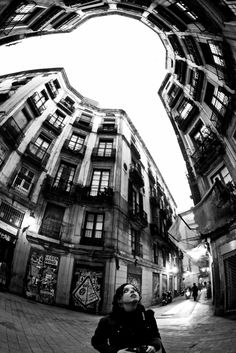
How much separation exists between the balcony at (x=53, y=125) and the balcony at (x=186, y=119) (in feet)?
38.2

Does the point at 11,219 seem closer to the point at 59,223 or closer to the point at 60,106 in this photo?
the point at 59,223

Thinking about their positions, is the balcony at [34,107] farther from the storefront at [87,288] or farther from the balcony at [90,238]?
the storefront at [87,288]

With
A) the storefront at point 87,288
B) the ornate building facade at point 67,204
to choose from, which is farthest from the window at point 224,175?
the storefront at point 87,288

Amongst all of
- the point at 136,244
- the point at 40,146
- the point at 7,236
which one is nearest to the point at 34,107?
the point at 40,146

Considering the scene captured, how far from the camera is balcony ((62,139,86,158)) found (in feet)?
63.9

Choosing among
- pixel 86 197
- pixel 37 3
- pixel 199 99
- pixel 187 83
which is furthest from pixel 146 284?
pixel 37 3

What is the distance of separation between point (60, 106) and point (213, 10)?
54.9ft

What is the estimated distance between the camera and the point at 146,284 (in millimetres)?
18703

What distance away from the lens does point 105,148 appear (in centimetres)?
2159

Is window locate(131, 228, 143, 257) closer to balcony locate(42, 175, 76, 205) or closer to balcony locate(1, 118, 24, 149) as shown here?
balcony locate(42, 175, 76, 205)

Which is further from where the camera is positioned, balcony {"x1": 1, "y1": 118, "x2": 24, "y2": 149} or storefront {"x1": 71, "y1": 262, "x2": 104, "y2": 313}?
balcony {"x1": 1, "y1": 118, "x2": 24, "y2": 149}

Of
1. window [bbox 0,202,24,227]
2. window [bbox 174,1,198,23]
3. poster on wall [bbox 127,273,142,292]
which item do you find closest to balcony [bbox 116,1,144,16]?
window [bbox 174,1,198,23]

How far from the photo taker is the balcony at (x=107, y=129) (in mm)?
22812

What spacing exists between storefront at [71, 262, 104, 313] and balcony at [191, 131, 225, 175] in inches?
421
